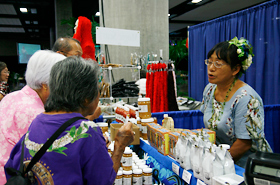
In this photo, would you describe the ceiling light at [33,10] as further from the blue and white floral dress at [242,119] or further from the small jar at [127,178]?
the small jar at [127,178]

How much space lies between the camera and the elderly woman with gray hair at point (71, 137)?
3.32 ft

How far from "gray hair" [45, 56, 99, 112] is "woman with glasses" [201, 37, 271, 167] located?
136 centimetres

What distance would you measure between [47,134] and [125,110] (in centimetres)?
171

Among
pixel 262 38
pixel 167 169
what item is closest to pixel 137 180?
pixel 167 169

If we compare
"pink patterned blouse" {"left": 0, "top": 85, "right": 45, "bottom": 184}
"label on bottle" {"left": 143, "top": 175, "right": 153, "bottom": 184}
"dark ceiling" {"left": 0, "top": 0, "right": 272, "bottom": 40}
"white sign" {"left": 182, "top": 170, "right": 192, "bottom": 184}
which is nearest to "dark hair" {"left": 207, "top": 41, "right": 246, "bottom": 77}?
"white sign" {"left": 182, "top": 170, "right": 192, "bottom": 184}

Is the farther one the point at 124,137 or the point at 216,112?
the point at 216,112

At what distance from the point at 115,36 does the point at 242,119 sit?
7.39 feet

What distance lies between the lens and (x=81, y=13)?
15.4 meters

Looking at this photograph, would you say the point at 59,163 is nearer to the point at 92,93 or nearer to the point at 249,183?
the point at 92,93

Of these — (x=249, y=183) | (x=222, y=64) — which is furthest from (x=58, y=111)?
(x=222, y=64)

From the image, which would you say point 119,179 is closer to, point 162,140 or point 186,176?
point 162,140

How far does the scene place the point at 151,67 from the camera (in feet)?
12.7

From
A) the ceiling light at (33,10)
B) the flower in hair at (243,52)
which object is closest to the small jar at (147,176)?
the flower in hair at (243,52)

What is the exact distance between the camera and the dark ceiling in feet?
32.6
